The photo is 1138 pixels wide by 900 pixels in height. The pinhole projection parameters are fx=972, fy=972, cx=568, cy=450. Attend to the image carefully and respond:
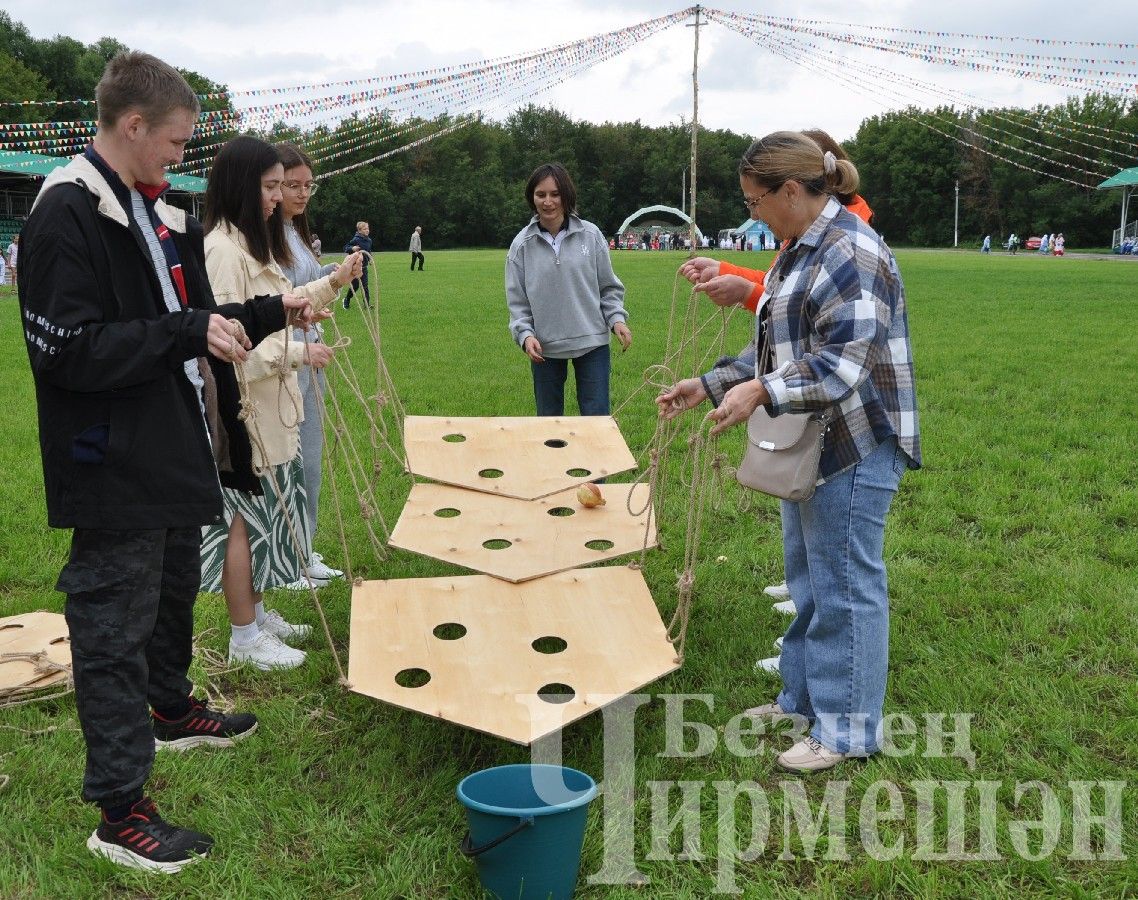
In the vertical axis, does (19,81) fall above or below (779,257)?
above

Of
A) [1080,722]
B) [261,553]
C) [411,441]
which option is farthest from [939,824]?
[411,441]

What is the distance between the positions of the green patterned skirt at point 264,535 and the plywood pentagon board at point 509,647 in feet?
1.14

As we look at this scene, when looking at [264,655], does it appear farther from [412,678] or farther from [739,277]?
[739,277]

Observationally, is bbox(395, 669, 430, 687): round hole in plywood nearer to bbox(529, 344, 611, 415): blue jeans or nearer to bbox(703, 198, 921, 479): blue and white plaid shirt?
bbox(703, 198, 921, 479): blue and white plaid shirt

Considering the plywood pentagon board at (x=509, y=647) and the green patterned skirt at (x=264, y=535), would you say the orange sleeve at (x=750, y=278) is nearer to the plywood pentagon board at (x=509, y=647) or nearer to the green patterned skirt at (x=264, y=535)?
the plywood pentagon board at (x=509, y=647)

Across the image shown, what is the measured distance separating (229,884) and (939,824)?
163cm

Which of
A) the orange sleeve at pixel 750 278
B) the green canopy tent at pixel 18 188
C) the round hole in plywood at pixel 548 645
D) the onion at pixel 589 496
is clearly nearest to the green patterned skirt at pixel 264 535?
the round hole in plywood at pixel 548 645

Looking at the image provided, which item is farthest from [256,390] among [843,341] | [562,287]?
[843,341]

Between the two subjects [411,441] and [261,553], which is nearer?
[261,553]

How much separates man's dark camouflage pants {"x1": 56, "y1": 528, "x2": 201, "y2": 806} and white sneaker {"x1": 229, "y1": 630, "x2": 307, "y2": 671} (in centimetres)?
92

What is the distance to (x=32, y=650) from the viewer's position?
3.11m

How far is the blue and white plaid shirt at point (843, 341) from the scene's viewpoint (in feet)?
7.24

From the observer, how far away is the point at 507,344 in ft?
32.1

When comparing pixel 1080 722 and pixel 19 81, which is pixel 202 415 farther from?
pixel 19 81
